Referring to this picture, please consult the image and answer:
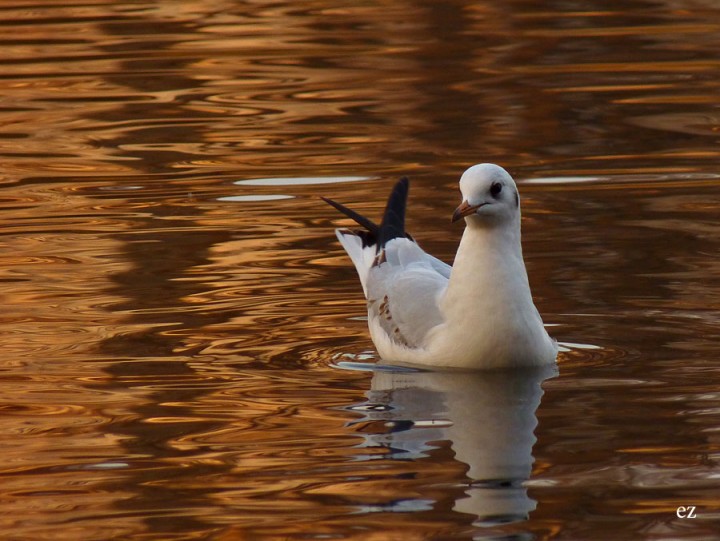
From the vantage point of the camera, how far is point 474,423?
6758 millimetres

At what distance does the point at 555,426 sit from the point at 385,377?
1.19 metres

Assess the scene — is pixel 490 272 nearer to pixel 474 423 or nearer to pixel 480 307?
pixel 480 307

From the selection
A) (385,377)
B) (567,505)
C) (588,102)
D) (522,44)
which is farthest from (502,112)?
(567,505)

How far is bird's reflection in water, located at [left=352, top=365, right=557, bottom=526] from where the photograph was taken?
5.77m

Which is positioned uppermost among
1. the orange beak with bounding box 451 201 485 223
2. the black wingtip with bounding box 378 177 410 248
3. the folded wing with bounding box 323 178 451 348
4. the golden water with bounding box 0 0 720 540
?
the orange beak with bounding box 451 201 485 223

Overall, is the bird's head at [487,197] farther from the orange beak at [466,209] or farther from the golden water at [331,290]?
the golden water at [331,290]

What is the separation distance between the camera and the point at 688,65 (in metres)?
17.7

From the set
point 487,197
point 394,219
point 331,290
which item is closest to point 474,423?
point 487,197

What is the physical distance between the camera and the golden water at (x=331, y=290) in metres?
5.86

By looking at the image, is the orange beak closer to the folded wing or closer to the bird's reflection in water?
the folded wing

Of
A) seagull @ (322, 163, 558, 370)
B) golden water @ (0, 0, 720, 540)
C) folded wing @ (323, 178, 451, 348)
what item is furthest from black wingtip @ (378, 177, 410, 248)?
seagull @ (322, 163, 558, 370)

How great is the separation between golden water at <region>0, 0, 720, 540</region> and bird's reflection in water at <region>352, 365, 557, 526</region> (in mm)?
18

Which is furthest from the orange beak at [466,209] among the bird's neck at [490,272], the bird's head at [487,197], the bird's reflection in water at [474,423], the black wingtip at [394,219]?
the black wingtip at [394,219]

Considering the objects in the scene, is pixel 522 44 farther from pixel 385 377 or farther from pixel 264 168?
pixel 385 377
